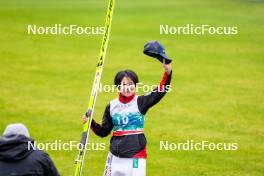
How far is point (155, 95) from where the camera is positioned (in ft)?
32.1

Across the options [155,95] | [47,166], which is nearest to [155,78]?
[155,95]

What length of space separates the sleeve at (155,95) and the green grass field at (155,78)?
3.82 metres

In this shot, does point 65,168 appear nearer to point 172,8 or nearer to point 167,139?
point 167,139

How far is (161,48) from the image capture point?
31.9ft

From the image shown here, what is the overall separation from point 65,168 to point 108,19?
163 inches

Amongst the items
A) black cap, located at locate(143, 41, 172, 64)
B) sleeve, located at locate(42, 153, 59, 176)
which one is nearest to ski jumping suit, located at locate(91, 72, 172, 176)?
black cap, located at locate(143, 41, 172, 64)

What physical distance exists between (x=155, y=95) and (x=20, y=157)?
245 centimetres

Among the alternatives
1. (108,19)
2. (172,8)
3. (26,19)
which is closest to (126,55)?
(26,19)
